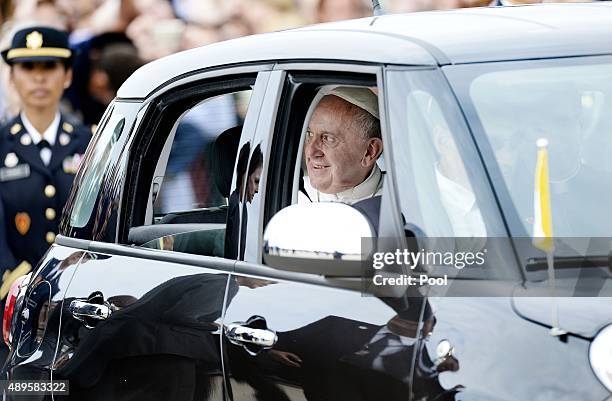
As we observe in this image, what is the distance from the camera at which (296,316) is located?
377 cm

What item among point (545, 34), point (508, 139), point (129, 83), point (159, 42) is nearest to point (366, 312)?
point (508, 139)

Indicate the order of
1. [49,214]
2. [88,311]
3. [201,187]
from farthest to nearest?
1. [49,214]
2. [201,187]
3. [88,311]

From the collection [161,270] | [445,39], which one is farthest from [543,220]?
[161,270]

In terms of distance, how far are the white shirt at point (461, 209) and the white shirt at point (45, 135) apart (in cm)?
586

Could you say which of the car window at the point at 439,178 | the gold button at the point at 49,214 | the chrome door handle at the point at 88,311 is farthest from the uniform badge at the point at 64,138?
the car window at the point at 439,178

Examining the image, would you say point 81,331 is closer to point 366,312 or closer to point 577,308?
point 366,312

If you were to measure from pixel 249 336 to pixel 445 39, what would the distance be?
34.1 inches

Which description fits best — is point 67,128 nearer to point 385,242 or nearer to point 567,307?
point 385,242

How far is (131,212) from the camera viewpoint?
4.90m

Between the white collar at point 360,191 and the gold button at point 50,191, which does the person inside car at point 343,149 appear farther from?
the gold button at point 50,191

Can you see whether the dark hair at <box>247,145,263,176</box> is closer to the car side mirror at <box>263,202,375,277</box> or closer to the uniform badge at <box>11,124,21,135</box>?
the car side mirror at <box>263,202,375,277</box>

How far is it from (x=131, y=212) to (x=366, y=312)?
153 centimetres

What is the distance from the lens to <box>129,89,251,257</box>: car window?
14.9 ft

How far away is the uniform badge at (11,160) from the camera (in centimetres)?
909
